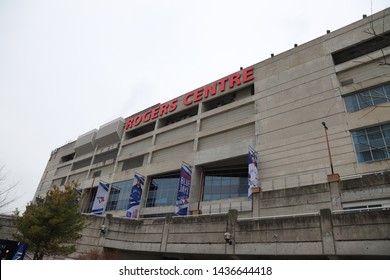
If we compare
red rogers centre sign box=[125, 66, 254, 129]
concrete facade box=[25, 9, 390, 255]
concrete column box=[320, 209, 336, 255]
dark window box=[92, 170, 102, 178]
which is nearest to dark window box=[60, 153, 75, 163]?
concrete facade box=[25, 9, 390, 255]

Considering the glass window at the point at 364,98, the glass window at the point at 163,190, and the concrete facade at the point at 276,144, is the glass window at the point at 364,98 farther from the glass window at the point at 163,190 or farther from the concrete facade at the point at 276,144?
the glass window at the point at 163,190

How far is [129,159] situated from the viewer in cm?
4897

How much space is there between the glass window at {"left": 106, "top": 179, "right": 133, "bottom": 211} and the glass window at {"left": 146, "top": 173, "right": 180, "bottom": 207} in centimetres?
453

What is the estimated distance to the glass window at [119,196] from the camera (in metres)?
43.3

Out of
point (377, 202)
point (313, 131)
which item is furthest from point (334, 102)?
point (377, 202)

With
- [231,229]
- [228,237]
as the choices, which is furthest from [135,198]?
[228,237]

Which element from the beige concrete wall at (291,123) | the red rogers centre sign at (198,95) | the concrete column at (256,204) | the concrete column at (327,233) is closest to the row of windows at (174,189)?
the beige concrete wall at (291,123)

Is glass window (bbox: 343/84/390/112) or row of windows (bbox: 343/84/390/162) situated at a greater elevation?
glass window (bbox: 343/84/390/112)

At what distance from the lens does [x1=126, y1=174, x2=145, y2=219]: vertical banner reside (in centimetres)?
3672

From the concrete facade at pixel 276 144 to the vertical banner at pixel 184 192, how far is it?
1251 millimetres

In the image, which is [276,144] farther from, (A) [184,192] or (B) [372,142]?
(A) [184,192]

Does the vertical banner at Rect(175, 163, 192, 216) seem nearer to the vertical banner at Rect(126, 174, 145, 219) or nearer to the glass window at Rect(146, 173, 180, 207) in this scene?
the glass window at Rect(146, 173, 180, 207)

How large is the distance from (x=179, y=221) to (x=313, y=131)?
58.0ft

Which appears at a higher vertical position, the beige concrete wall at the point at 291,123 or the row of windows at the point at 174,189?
the beige concrete wall at the point at 291,123
